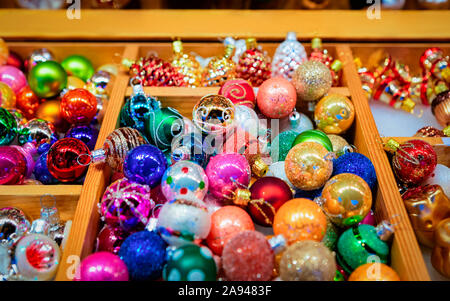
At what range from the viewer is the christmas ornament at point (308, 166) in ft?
3.25

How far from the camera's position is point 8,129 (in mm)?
1201

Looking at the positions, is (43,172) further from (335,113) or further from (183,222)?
(335,113)

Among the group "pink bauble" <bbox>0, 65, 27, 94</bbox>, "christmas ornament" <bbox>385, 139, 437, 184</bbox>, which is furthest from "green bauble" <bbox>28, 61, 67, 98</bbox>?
"christmas ornament" <bbox>385, 139, 437, 184</bbox>

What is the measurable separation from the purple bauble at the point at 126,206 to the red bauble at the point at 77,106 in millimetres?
374

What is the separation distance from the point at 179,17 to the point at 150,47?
0.20 meters

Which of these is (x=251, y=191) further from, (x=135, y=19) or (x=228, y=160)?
(x=135, y=19)

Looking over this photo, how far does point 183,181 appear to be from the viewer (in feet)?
3.15

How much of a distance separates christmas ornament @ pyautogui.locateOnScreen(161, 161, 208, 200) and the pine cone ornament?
0.48 m

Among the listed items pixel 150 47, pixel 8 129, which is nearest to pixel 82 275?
pixel 8 129

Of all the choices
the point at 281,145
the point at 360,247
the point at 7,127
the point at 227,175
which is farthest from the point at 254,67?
the point at 7,127

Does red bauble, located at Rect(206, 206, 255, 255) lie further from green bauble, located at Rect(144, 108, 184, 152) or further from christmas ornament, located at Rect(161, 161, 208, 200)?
green bauble, located at Rect(144, 108, 184, 152)

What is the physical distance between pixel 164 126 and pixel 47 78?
496 mm
